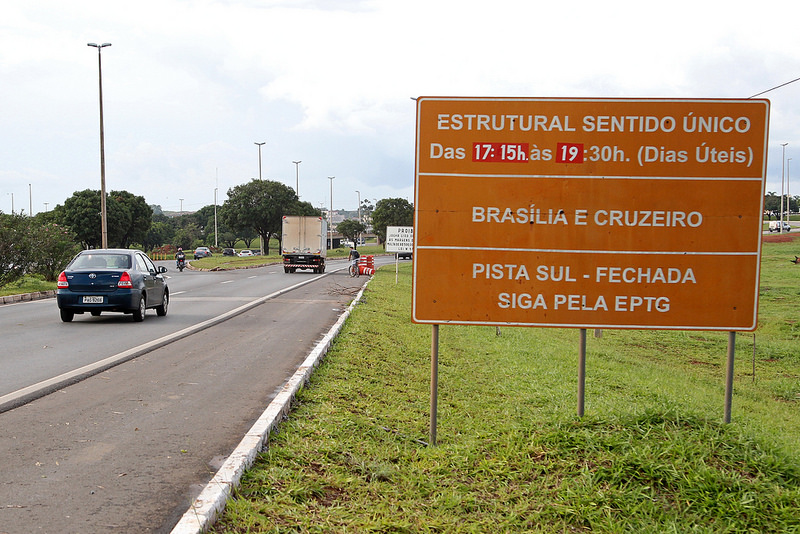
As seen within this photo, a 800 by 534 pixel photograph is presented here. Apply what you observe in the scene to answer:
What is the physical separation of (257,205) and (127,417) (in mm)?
71535

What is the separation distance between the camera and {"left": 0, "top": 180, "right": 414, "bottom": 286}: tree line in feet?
81.1

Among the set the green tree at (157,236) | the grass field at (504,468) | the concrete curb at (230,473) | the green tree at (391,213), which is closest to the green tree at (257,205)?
the green tree at (391,213)

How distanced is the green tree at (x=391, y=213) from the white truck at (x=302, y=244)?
59.2 m

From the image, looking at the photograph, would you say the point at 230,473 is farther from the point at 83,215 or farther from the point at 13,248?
the point at 83,215

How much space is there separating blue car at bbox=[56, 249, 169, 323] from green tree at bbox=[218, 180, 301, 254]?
6208cm

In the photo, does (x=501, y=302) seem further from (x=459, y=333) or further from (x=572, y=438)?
(x=459, y=333)

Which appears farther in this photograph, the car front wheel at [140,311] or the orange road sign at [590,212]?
the car front wheel at [140,311]

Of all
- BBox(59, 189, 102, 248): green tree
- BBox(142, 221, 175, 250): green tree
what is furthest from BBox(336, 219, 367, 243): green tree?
BBox(59, 189, 102, 248): green tree

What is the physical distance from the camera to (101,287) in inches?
547

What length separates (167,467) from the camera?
4.99 metres

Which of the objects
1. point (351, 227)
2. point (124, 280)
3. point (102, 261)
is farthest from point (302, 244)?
point (351, 227)

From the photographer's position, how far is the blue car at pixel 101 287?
1384cm

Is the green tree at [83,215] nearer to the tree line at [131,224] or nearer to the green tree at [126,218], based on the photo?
the tree line at [131,224]

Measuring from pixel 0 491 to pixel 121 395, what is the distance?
2935mm
